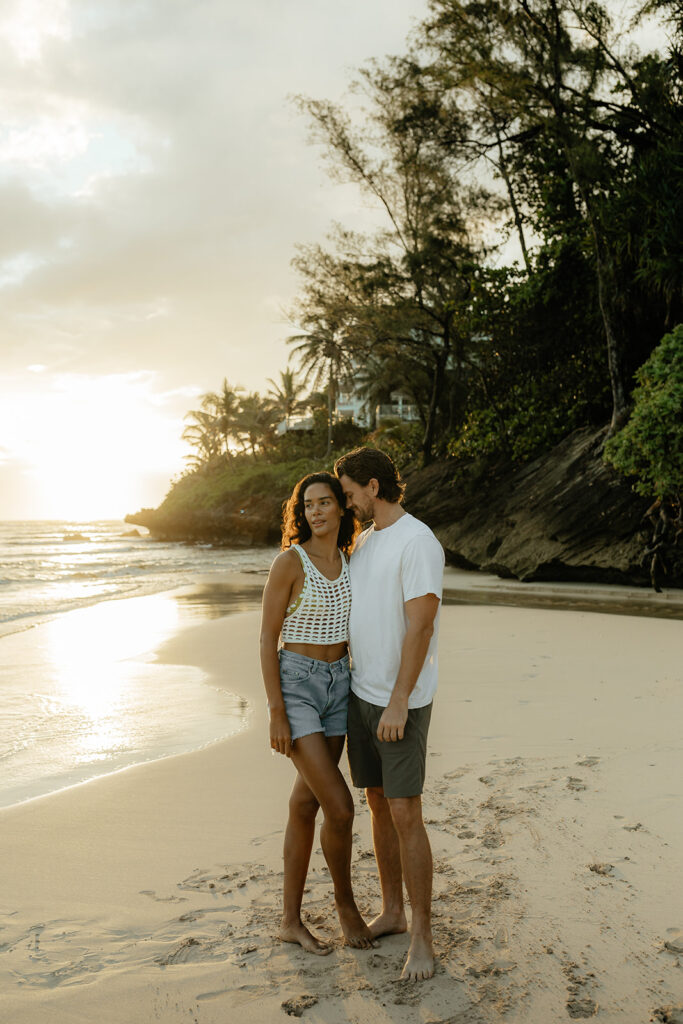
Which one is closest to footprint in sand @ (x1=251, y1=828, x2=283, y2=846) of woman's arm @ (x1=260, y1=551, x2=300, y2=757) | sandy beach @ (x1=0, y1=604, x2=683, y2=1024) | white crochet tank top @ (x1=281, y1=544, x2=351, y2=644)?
sandy beach @ (x1=0, y1=604, x2=683, y2=1024)

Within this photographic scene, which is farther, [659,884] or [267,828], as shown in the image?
[267,828]

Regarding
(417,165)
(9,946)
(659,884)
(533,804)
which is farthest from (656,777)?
(417,165)

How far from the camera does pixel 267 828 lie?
387cm

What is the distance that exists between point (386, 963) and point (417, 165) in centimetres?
2255

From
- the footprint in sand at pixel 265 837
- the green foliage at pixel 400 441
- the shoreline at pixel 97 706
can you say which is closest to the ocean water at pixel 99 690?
the shoreline at pixel 97 706

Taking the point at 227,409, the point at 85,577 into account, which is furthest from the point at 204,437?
the point at 85,577

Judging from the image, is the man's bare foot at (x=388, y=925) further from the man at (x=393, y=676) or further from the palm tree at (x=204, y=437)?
the palm tree at (x=204, y=437)

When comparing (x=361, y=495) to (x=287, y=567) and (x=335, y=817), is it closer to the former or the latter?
(x=287, y=567)

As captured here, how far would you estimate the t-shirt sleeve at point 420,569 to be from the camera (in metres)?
2.73

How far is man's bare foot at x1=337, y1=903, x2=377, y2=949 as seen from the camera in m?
2.84

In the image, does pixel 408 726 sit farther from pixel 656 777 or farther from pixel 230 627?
pixel 230 627

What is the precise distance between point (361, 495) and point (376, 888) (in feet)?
5.37

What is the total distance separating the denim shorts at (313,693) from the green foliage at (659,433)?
11.2 m

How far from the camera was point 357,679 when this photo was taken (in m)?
2.93
